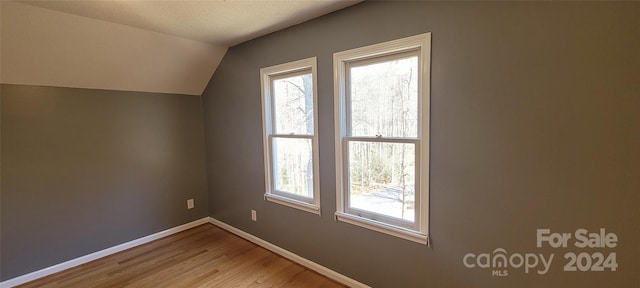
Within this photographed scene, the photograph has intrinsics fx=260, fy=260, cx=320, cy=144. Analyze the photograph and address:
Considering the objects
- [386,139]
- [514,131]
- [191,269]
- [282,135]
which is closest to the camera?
[514,131]

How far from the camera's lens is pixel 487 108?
4.97 ft

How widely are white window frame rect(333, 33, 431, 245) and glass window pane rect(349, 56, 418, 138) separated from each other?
5cm

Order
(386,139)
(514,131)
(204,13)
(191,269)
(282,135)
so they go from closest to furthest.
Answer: (514,131) → (386,139) → (204,13) → (191,269) → (282,135)

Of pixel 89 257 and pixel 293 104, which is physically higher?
pixel 293 104

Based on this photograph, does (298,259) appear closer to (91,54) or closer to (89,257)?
(89,257)

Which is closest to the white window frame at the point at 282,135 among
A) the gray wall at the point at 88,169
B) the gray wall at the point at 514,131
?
the gray wall at the point at 514,131

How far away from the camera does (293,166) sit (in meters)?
2.72

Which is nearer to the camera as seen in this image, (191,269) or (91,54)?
(91,54)

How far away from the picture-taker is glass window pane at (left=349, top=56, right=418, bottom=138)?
1857 mm

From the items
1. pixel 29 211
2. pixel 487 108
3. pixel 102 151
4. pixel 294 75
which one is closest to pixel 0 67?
pixel 102 151

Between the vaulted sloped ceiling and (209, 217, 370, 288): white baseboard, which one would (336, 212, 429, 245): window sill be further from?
the vaulted sloped ceiling

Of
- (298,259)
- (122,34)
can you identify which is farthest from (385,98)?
(122,34)

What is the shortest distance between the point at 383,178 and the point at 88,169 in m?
3.04

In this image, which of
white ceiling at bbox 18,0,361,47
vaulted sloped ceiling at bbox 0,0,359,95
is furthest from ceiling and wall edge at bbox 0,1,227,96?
white ceiling at bbox 18,0,361,47
